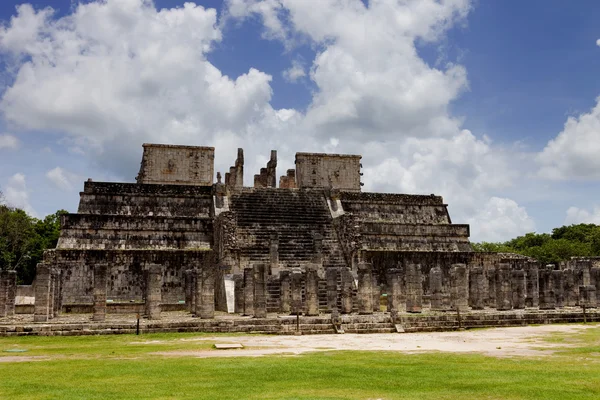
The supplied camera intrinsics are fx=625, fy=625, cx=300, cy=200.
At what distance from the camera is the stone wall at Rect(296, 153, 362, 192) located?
37969 mm

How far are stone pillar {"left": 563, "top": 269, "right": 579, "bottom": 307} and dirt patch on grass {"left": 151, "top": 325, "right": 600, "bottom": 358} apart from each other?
672cm

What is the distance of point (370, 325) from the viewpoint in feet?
62.4

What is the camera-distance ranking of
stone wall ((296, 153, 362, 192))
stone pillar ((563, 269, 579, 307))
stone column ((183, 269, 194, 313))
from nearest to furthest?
stone column ((183, 269, 194, 313))
stone pillar ((563, 269, 579, 307))
stone wall ((296, 153, 362, 192))

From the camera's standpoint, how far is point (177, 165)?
36219 millimetres

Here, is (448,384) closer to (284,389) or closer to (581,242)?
(284,389)

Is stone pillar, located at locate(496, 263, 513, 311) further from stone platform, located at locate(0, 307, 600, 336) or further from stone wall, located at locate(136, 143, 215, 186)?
stone wall, located at locate(136, 143, 215, 186)

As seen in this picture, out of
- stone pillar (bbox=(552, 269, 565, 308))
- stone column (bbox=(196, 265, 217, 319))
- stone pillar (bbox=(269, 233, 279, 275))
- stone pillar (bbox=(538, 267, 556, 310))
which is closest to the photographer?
stone column (bbox=(196, 265, 217, 319))

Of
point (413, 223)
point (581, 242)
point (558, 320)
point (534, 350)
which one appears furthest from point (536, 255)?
point (534, 350)

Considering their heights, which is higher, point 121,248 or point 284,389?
point 121,248

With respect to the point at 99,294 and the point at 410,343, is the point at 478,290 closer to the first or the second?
the point at 410,343

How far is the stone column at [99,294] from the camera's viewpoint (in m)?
19.0

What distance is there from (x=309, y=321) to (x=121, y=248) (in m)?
12.3

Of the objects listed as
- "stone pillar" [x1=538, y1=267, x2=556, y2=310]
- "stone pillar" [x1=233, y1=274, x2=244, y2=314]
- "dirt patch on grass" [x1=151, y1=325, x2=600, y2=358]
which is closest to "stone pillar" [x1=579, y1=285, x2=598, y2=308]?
"stone pillar" [x1=538, y1=267, x2=556, y2=310]

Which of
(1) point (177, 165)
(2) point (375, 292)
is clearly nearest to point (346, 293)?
(2) point (375, 292)
